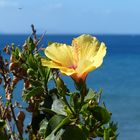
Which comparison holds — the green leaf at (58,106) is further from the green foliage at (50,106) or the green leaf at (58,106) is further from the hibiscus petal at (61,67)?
the hibiscus petal at (61,67)

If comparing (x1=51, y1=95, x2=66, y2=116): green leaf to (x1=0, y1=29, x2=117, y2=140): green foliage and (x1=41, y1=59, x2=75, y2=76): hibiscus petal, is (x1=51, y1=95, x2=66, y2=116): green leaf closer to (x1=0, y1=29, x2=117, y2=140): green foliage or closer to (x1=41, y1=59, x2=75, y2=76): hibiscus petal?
(x1=0, y1=29, x2=117, y2=140): green foliage

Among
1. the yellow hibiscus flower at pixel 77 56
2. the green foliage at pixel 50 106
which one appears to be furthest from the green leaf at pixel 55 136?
the yellow hibiscus flower at pixel 77 56

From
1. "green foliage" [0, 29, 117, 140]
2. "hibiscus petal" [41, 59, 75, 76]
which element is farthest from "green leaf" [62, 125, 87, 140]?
"hibiscus petal" [41, 59, 75, 76]

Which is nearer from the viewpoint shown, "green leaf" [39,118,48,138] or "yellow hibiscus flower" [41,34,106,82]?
"yellow hibiscus flower" [41,34,106,82]

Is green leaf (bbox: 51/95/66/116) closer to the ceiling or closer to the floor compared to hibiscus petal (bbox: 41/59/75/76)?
closer to the floor

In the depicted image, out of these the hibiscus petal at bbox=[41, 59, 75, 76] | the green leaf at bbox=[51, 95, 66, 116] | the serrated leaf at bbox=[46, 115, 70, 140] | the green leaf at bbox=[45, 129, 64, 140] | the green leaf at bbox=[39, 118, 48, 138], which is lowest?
the green leaf at bbox=[39, 118, 48, 138]

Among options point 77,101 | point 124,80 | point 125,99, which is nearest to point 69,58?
point 77,101
